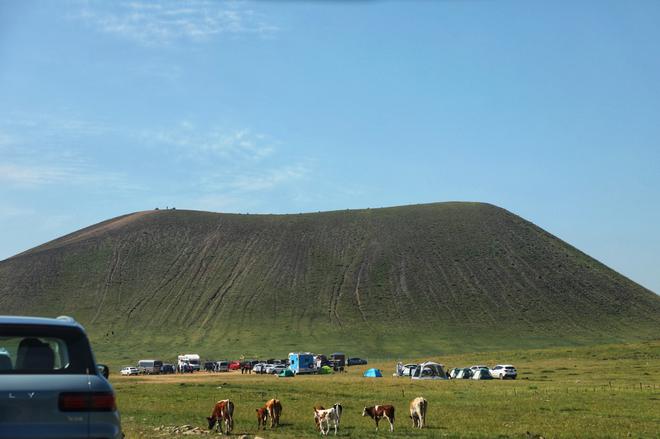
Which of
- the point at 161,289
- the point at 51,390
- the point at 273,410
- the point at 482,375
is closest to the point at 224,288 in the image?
the point at 161,289

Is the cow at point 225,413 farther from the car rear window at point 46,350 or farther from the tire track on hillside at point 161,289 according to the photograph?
the tire track on hillside at point 161,289

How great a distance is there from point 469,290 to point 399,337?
35329 mm

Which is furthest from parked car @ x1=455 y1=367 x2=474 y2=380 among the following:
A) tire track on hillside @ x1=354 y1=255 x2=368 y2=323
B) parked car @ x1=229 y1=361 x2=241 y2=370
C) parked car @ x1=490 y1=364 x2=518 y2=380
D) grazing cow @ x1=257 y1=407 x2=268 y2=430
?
tire track on hillside @ x1=354 y1=255 x2=368 y2=323

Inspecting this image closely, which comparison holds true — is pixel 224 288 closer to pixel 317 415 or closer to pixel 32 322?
pixel 317 415

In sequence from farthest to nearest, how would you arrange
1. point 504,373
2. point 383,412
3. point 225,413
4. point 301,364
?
point 301,364 → point 504,373 → point 383,412 → point 225,413

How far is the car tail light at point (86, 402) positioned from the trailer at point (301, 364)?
292 ft

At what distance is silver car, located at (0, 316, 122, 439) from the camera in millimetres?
8570

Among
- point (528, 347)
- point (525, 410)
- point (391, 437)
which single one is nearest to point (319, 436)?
point (391, 437)

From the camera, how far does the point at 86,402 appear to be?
8.96 metres

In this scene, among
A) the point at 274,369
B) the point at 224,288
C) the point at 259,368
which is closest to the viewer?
the point at 274,369

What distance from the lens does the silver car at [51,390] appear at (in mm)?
8570

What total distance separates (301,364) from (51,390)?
3580 inches

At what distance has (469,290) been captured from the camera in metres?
182

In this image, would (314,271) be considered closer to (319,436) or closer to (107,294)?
(107,294)
